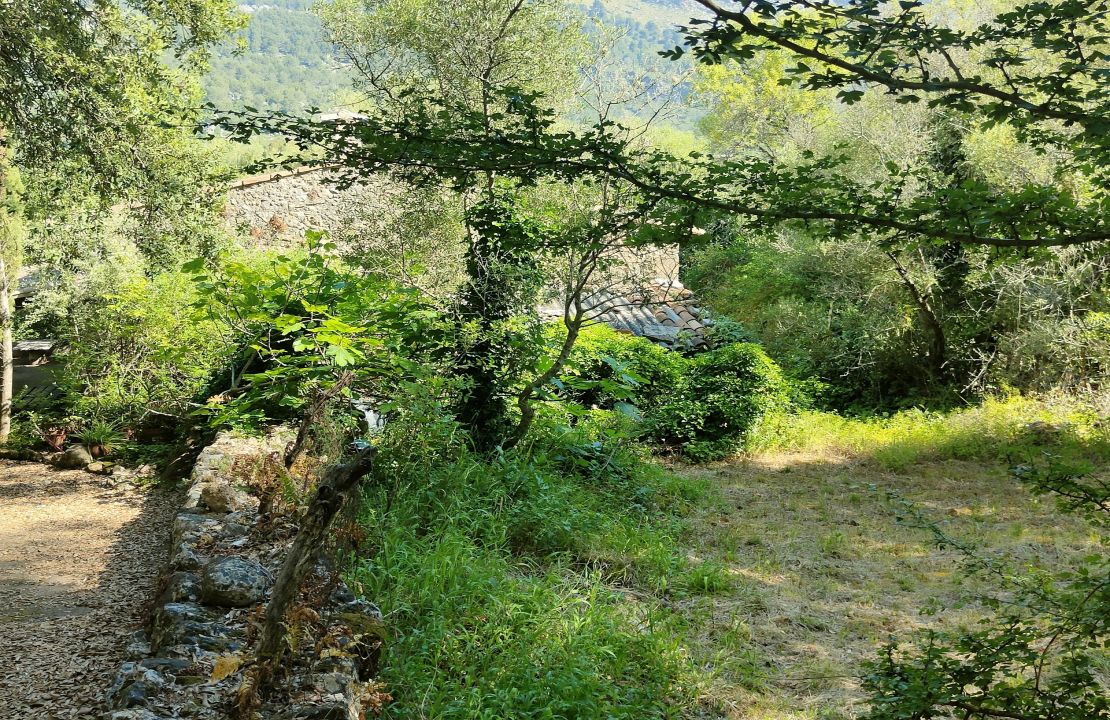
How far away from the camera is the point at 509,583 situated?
15.9 feet

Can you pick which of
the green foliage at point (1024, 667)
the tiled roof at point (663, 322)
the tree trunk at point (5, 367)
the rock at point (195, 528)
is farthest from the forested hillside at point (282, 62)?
the green foliage at point (1024, 667)

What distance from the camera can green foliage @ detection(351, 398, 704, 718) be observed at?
3.97m

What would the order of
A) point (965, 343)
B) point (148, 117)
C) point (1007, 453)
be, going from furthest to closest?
point (965, 343) → point (1007, 453) → point (148, 117)

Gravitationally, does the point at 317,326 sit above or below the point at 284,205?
below

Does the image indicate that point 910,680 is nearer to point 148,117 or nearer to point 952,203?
point 952,203

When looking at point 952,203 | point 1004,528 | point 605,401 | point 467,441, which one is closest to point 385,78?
point 605,401

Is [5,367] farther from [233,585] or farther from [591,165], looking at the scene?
[591,165]

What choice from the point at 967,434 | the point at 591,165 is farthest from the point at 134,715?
the point at 967,434

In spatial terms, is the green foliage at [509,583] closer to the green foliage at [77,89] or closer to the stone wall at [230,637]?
the stone wall at [230,637]

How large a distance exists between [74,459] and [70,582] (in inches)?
175

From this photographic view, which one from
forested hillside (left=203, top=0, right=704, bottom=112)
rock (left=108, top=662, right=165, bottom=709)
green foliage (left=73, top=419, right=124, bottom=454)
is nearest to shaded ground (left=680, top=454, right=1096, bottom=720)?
rock (left=108, top=662, right=165, bottom=709)

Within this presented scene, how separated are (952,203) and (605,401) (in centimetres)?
780

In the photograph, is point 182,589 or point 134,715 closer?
point 134,715

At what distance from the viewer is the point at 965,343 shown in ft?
41.5
